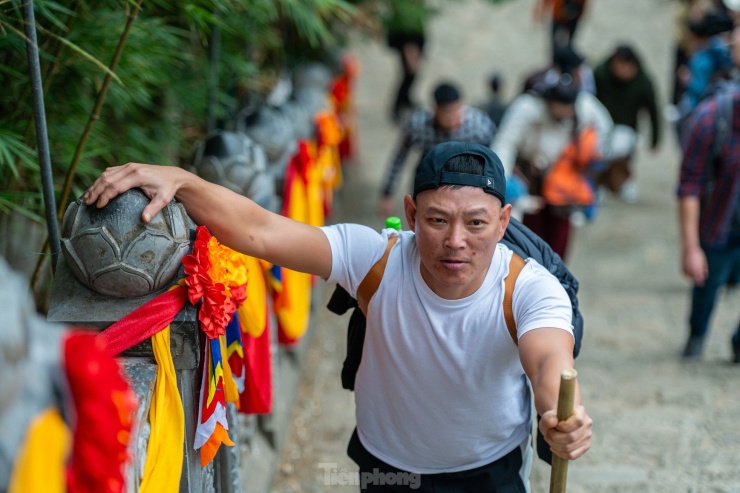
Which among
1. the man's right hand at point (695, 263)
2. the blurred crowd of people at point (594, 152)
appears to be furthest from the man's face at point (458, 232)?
the man's right hand at point (695, 263)

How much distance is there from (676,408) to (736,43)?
1.80 meters

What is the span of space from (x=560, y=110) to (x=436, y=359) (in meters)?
2.83

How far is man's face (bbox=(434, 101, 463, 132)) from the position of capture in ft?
16.9

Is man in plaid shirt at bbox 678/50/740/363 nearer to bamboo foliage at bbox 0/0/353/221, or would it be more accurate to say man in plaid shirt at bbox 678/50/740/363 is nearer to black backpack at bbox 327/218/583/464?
bamboo foliage at bbox 0/0/353/221

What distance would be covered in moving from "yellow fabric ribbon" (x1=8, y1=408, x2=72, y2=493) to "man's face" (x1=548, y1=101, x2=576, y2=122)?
3859 millimetres

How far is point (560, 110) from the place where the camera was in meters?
4.79

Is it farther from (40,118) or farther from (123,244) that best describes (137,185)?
(40,118)

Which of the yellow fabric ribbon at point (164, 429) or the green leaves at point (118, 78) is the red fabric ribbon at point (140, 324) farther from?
the green leaves at point (118, 78)

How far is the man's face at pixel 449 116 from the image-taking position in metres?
5.16

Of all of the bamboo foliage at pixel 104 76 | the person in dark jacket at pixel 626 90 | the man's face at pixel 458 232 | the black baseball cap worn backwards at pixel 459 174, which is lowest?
the man's face at pixel 458 232

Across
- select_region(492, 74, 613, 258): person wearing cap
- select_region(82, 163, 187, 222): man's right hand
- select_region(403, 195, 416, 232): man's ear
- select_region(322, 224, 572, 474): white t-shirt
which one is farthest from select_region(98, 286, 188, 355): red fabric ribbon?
select_region(492, 74, 613, 258): person wearing cap

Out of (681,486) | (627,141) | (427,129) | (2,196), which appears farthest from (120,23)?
(627,141)

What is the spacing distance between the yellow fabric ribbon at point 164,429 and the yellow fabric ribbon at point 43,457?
816 millimetres

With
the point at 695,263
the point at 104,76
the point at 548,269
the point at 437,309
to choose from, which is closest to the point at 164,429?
the point at 437,309
